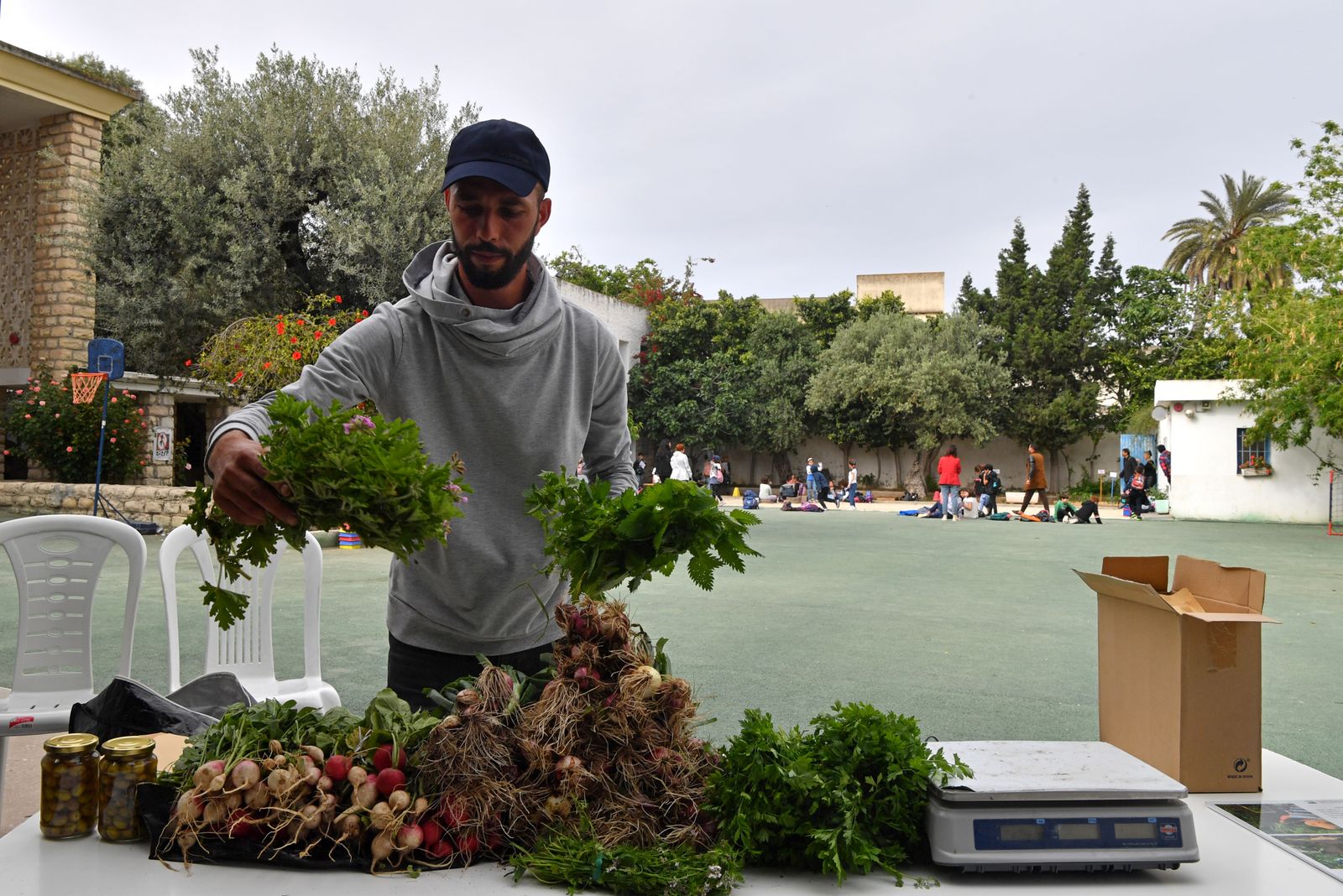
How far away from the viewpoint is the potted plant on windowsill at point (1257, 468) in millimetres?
23094

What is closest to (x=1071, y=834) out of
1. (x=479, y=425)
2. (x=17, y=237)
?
(x=479, y=425)

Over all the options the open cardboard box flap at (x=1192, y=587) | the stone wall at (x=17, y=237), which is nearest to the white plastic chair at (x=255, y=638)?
the open cardboard box flap at (x=1192, y=587)

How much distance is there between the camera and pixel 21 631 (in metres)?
4.06

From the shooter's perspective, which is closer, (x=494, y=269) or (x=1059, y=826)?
(x=1059, y=826)

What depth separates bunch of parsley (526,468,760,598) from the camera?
1727 mm

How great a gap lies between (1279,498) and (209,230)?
79.2 ft

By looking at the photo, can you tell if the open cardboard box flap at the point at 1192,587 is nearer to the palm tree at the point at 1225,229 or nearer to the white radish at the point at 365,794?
the white radish at the point at 365,794

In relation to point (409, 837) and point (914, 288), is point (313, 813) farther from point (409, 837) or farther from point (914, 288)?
point (914, 288)

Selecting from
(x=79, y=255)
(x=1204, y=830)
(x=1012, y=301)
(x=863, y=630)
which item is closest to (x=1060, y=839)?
(x=1204, y=830)

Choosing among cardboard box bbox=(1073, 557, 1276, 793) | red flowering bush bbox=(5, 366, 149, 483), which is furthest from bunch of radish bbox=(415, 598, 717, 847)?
red flowering bush bbox=(5, 366, 149, 483)

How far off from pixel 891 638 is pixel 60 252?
17.9 meters

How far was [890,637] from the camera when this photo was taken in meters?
8.19

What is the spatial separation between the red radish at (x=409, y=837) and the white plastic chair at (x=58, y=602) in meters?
2.79

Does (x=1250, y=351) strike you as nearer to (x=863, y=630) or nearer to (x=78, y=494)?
(x=863, y=630)
